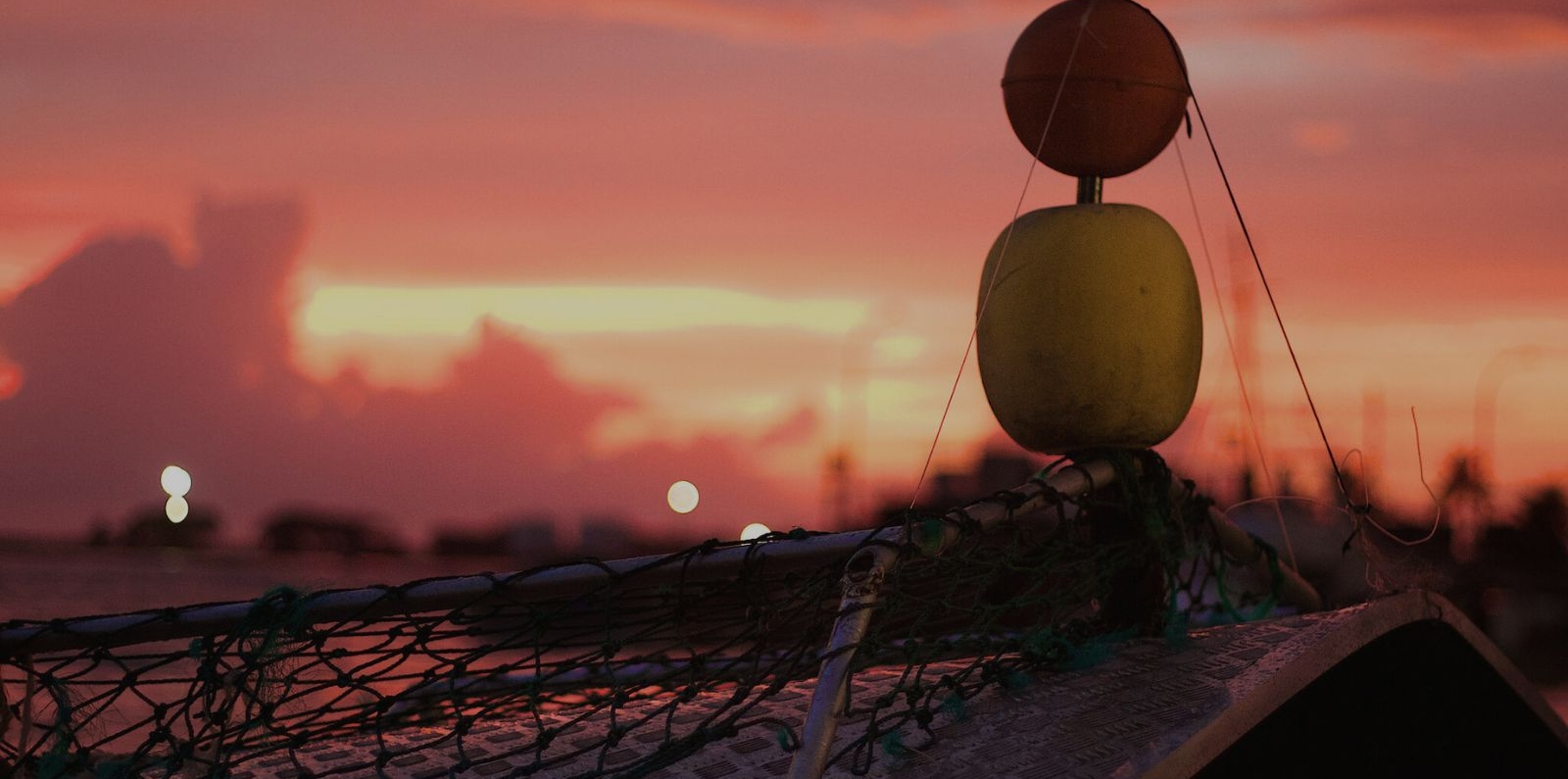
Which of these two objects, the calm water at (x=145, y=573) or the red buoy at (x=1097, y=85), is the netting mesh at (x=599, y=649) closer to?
the red buoy at (x=1097, y=85)

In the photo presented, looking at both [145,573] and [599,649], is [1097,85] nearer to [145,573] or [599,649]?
[599,649]

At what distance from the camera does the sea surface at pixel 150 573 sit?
37188 mm

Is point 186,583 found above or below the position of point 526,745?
below

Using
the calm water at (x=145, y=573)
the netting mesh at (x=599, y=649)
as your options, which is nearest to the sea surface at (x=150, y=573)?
the calm water at (x=145, y=573)

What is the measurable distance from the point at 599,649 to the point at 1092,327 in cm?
144

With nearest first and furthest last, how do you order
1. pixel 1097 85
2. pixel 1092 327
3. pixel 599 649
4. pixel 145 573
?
pixel 599 649 → pixel 1092 327 → pixel 1097 85 → pixel 145 573

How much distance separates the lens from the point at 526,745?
3412mm

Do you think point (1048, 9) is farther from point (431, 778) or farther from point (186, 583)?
point (186, 583)

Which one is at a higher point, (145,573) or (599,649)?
(599,649)

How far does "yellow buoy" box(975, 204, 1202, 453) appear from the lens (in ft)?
12.9

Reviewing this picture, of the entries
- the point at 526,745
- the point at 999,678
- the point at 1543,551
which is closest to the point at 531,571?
the point at 526,745

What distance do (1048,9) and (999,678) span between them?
187cm

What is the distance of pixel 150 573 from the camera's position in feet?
151

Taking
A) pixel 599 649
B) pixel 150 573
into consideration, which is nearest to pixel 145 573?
pixel 150 573
